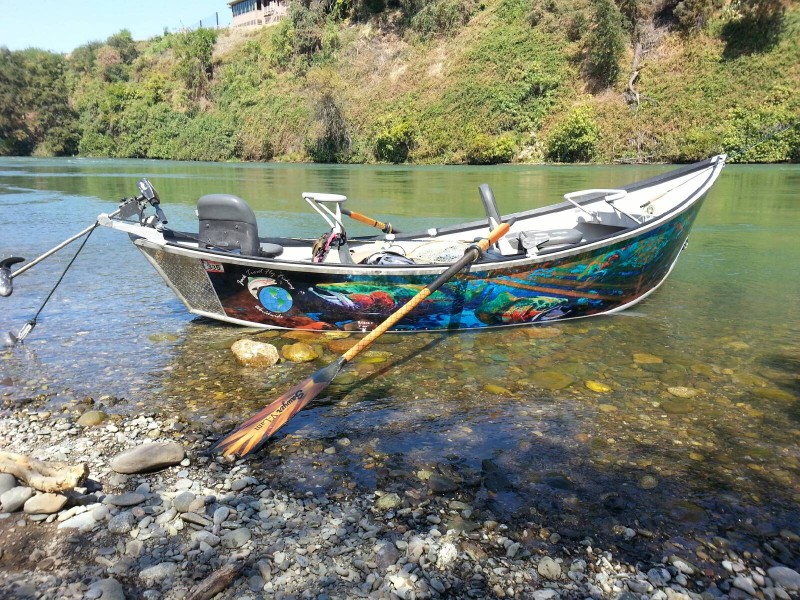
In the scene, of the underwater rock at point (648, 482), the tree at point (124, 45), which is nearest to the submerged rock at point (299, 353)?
the underwater rock at point (648, 482)

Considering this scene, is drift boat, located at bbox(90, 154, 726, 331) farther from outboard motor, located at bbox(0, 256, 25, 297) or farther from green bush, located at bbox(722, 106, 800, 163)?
green bush, located at bbox(722, 106, 800, 163)

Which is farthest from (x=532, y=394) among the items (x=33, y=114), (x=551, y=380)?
(x=33, y=114)

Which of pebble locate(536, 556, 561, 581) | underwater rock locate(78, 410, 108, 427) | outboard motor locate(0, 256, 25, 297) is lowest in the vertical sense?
pebble locate(536, 556, 561, 581)

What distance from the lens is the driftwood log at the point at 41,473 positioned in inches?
124

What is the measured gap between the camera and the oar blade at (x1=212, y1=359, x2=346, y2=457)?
3926 millimetres

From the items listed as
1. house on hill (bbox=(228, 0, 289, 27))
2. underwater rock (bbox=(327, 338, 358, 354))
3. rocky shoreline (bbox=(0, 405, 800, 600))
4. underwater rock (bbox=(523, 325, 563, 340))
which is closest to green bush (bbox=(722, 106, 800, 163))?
underwater rock (bbox=(523, 325, 563, 340))

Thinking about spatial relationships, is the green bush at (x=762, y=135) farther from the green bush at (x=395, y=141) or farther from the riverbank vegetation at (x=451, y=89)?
the green bush at (x=395, y=141)

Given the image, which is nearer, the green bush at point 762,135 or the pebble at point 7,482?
the pebble at point 7,482

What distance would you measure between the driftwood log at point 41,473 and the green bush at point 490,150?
1490 inches

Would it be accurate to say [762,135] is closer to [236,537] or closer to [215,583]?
[236,537]

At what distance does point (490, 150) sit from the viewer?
38.9 metres

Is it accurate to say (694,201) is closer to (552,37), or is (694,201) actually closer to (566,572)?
(566,572)

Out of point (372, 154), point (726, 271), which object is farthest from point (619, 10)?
point (726, 271)

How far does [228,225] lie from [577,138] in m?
34.0
